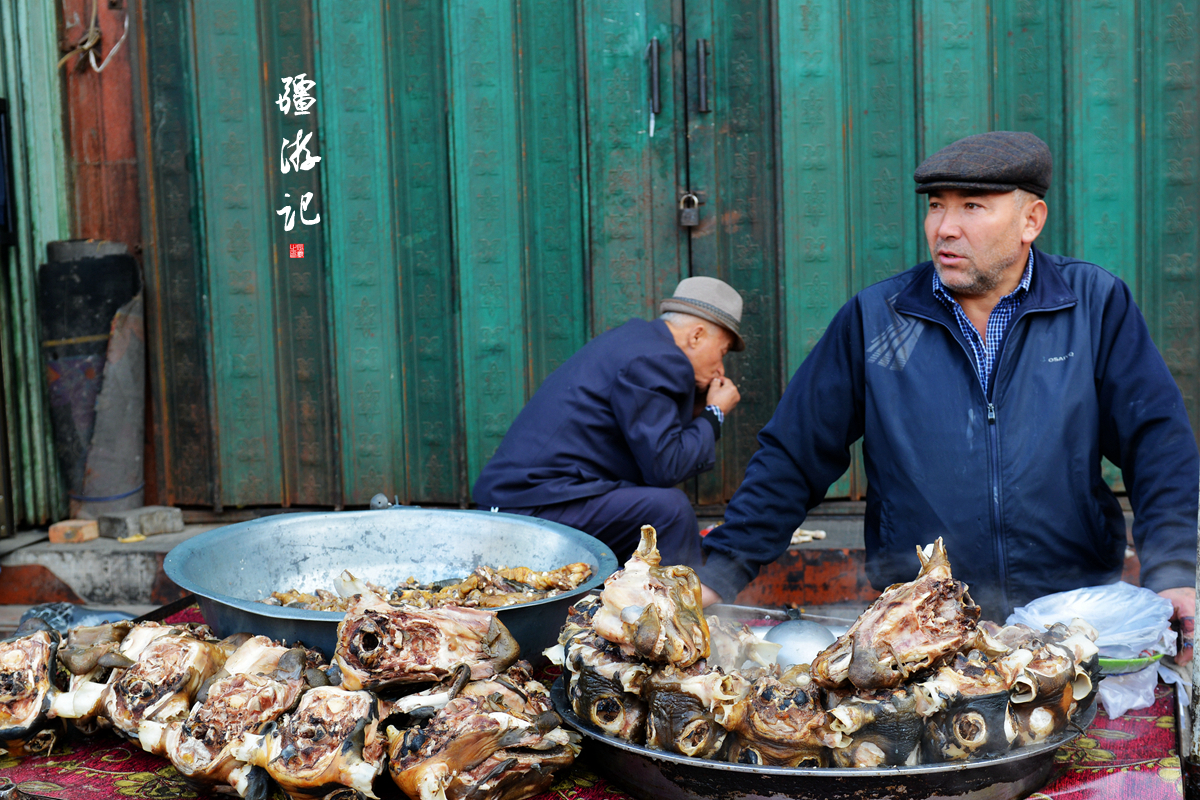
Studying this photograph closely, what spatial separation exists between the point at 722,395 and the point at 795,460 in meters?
1.45

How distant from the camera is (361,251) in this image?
14.3 feet

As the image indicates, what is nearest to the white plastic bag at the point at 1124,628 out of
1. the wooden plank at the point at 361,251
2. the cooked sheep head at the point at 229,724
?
the cooked sheep head at the point at 229,724

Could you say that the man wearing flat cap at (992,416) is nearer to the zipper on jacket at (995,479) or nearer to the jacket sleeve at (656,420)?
the zipper on jacket at (995,479)

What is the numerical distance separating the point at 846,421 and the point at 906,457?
6.9 inches

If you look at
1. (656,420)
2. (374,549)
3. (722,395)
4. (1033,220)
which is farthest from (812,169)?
(374,549)

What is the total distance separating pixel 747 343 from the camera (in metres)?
4.24

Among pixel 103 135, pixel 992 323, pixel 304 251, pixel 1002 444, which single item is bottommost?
pixel 1002 444

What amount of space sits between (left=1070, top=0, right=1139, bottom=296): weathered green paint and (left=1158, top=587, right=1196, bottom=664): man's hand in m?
2.48

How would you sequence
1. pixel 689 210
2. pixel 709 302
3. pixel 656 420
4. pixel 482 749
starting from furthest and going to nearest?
pixel 689 210 → pixel 709 302 → pixel 656 420 → pixel 482 749

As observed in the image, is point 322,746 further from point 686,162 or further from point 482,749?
point 686,162

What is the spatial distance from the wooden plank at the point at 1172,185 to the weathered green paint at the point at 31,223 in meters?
4.58

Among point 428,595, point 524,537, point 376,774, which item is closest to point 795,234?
point 524,537

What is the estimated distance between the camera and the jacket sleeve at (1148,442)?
6.53 ft

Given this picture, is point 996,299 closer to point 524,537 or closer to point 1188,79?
point 524,537
